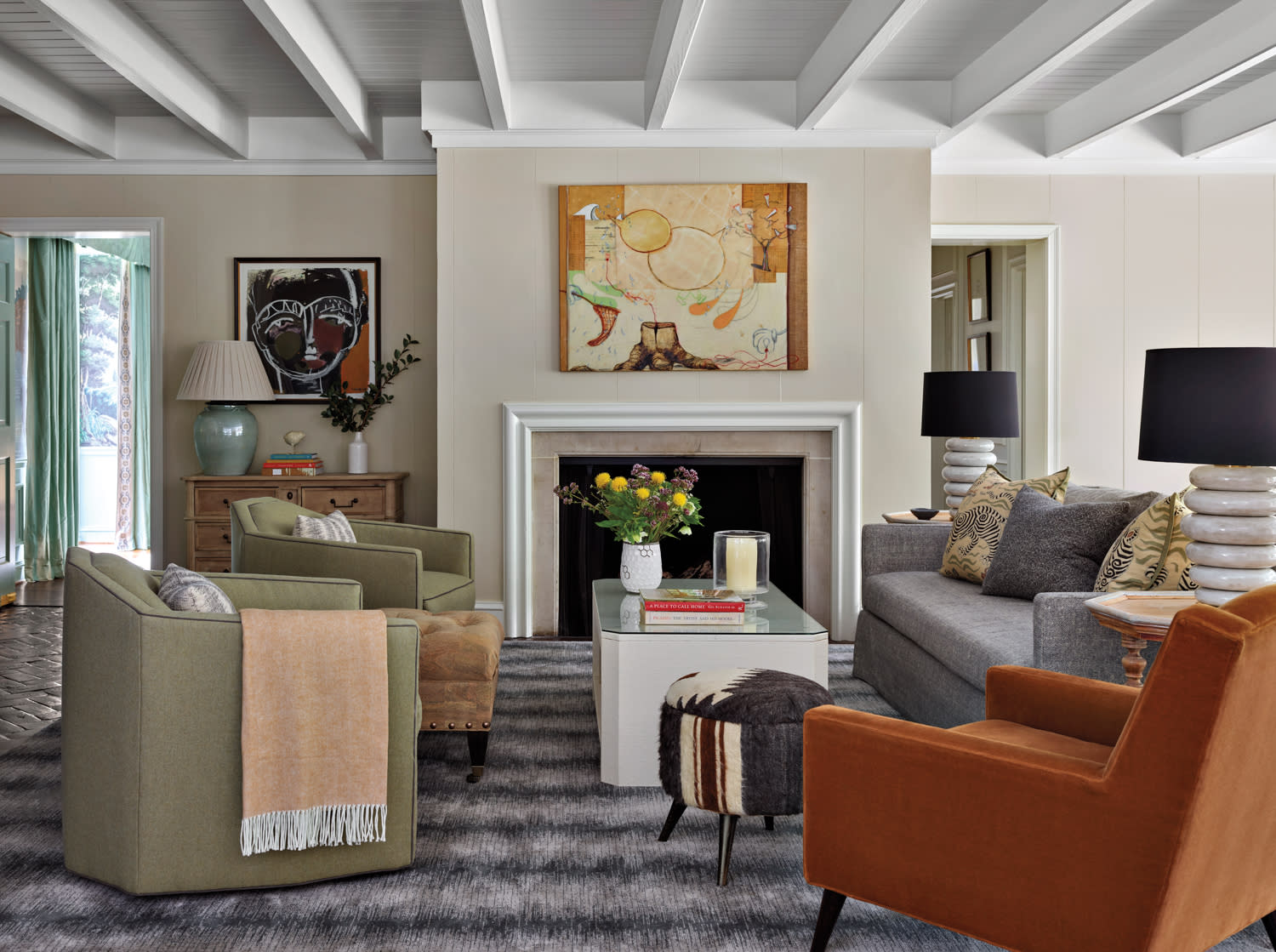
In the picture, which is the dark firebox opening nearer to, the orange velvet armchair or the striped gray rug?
the striped gray rug

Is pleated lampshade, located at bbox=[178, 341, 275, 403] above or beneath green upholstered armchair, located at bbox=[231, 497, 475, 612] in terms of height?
above

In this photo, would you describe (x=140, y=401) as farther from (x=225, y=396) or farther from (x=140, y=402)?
(x=225, y=396)

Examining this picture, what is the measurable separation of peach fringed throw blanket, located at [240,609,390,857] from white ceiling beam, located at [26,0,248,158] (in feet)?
8.09

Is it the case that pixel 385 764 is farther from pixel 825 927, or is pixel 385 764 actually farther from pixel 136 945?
pixel 825 927

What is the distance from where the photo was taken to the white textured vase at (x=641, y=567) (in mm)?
3438

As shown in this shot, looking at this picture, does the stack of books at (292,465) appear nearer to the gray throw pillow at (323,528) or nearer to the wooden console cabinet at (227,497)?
the wooden console cabinet at (227,497)

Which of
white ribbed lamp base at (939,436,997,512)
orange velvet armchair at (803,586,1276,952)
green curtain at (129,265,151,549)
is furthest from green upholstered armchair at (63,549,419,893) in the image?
green curtain at (129,265,151,549)

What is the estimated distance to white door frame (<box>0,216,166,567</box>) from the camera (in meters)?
5.25

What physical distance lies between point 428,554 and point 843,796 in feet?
9.01

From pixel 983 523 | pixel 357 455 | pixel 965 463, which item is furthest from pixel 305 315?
pixel 983 523

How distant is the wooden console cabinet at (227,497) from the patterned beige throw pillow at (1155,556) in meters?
3.42

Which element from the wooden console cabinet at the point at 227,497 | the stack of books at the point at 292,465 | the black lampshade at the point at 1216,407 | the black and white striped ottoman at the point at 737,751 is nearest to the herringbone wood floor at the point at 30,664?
the wooden console cabinet at the point at 227,497

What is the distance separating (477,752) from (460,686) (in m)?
0.21

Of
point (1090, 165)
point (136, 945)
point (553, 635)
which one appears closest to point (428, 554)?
point (553, 635)
